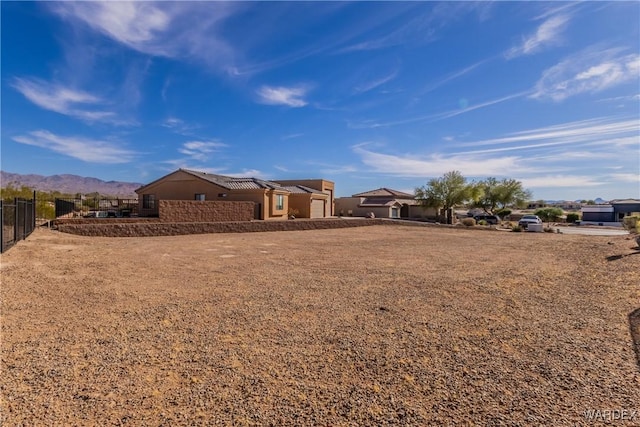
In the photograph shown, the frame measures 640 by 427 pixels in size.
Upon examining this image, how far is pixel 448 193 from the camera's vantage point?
44375mm

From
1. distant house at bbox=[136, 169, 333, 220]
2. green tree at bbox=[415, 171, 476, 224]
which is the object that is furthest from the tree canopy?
distant house at bbox=[136, 169, 333, 220]

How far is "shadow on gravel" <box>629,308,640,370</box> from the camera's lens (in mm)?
4543

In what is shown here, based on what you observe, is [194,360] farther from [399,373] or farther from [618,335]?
[618,335]

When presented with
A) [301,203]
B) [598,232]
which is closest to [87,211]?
[301,203]

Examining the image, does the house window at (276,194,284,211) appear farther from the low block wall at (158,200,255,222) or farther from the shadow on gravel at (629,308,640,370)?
the shadow on gravel at (629,308,640,370)

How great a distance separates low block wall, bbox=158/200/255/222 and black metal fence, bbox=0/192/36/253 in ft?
23.5

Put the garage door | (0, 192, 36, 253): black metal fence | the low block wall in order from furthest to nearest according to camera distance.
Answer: the garage door → the low block wall → (0, 192, 36, 253): black metal fence

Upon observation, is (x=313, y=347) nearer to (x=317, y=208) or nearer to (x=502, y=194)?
(x=317, y=208)

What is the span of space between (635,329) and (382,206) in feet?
133

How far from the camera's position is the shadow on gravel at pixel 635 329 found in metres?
4.54

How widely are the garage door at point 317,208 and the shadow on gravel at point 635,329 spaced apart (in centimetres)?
3153

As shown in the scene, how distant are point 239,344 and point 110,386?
5.09 ft

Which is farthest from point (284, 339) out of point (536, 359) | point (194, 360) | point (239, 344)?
point (536, 359)

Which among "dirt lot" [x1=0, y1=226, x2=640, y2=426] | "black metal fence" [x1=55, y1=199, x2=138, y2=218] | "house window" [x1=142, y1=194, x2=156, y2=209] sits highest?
"house window" [x1=142, y1=194, x2=156, y2=209]
